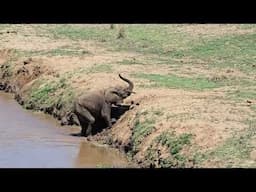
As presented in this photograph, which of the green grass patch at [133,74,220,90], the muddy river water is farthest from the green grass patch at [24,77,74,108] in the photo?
the green grass patch at [133,74,220,90]

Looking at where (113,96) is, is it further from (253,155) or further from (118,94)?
(253,155)

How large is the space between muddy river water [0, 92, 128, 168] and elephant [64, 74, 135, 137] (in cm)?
47

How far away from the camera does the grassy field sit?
32.3ft

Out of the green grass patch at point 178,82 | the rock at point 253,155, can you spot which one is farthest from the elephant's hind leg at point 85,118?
the rock at point 253,155

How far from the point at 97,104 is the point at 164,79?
2191 millimetres

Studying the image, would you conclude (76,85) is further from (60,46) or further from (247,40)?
(247,40)

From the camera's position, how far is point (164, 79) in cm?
1493

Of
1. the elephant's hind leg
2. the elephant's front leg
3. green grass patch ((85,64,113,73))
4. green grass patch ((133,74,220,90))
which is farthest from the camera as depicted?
green grass patch ((85,64,113,73))

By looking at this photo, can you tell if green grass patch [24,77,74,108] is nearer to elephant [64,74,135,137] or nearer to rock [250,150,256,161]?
elephant [64,74,135,137]

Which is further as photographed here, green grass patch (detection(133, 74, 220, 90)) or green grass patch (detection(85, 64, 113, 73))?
green grass patch (detection(85, 64, 113, 73))

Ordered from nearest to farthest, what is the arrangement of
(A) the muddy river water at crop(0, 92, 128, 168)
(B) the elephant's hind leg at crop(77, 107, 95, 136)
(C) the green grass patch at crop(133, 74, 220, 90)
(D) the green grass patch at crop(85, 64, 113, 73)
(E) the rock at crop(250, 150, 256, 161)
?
1. (E) the rock at crop(250, 150, 256, 161)
2. (A) the muddy river water at crop(0, 92, 128, 168)
3. (B) the elephant's hind leg at crop(77, 107, 95, 136)
4. (C) the green grass patch at crop(133, 74, 220, 90)
5. (D) the green grass patch at crop(85, 64, 113, 73)

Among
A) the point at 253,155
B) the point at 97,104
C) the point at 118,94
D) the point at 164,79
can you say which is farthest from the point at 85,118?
the point at 253,155

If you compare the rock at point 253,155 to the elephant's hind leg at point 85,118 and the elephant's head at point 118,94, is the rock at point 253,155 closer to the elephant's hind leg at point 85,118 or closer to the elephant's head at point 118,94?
the elephant's head at point 118,94
